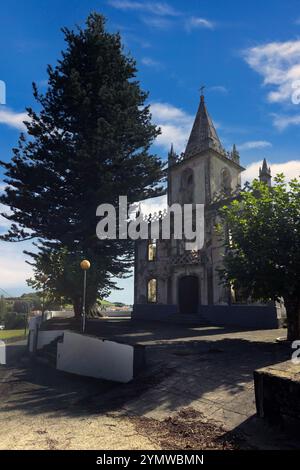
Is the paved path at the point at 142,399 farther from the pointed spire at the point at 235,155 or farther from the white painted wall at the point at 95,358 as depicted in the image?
the pointed spire at the point at 235,155

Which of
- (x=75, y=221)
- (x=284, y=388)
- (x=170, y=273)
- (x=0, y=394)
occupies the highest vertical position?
(x=75, y=221)

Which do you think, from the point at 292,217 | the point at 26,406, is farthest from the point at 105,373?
the point at 292,217

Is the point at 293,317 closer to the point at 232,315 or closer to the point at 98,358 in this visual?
the point at 98,358

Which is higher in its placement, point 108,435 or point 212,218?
point 212,218

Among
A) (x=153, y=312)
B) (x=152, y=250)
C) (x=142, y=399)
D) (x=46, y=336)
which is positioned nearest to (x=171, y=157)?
(x=152, y=250)

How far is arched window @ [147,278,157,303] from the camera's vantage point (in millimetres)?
26000

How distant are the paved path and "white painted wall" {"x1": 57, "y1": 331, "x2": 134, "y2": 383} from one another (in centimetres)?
42

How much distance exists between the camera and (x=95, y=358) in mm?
10781

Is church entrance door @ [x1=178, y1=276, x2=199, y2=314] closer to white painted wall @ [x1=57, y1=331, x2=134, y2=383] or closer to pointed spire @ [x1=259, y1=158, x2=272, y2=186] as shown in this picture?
pointed spire @ [x1=259, y1=158, x2=272, y2=186]

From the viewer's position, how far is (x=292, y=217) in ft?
38.2

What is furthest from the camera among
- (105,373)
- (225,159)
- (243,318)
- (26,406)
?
(225,159)

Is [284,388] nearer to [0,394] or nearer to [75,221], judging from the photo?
[0,394]
